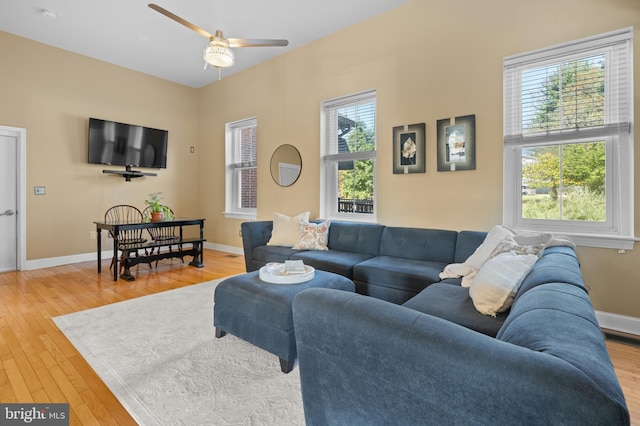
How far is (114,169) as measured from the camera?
558 cm

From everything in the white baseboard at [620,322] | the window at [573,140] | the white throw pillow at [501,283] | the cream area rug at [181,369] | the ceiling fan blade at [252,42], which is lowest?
the cream area rug at [181,369]

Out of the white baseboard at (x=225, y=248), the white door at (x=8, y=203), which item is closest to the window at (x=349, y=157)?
the white baseboard at (x=225, y=248)

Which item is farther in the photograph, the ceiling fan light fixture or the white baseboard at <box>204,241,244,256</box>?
the white baseboard at <box>204,241,244,256</box>

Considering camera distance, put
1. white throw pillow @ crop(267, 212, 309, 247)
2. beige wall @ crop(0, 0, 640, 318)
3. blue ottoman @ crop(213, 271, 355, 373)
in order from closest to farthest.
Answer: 1. blue ottoman @ crop(213, 271, 355, 373)
2. beige wall @ crop(0, 0, 640, 318)
3. white throw pillow @ crop(267, 212, 309, 247)

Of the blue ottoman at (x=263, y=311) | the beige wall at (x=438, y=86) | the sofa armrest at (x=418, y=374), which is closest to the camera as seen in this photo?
the sofa armrest at (x=418, y=374)

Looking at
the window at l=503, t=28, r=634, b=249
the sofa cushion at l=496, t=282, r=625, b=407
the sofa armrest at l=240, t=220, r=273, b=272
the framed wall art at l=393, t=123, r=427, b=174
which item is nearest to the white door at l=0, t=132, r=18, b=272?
the sofa armrest at l=240, t=220, r=273, b=272

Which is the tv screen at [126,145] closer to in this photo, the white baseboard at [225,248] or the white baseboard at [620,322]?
the white baseboard at [225,248]

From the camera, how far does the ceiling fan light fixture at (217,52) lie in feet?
10.0

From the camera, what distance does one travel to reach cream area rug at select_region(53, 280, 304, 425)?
163cm

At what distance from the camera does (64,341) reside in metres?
2.40

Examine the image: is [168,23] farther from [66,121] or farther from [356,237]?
[356,237]

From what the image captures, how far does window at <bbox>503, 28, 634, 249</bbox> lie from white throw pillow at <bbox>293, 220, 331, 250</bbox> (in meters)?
2.02

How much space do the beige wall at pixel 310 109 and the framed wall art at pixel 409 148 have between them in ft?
0.29

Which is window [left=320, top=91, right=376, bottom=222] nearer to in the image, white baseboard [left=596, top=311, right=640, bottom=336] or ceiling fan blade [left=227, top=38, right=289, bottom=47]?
ceiling fan blade [left=227, top=38, right=289, bottom=47]
